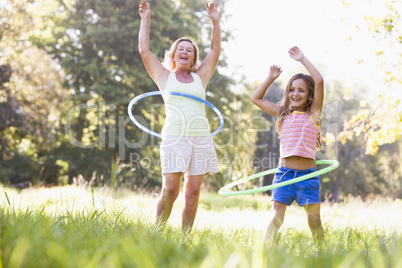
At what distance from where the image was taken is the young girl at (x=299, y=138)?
3.19 meters

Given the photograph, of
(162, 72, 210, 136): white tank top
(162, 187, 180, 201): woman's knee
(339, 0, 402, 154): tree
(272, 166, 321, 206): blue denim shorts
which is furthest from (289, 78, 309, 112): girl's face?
(339, 0, 402, 154): tree

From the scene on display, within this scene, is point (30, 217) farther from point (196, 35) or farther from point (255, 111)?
point (255, 111)

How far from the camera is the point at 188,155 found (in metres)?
3.45

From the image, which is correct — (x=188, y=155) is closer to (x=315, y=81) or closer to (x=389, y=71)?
(x=315, y=81)

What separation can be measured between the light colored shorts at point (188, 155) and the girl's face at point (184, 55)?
72 cm

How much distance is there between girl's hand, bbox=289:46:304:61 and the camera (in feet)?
11.0

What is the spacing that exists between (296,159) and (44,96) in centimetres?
1262

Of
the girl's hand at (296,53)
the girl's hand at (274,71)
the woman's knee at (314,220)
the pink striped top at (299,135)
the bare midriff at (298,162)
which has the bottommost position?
the woman's knee at (314,220)

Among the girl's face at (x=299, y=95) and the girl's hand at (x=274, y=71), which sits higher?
the girl's hand at (x=274, y=71)

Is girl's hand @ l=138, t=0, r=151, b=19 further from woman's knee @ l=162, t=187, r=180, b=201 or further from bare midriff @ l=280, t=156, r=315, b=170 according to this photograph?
bare midriff @ l=280, t=156, r=315, b=170

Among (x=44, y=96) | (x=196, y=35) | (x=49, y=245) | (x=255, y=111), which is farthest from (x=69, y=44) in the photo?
(x=49, y=245)

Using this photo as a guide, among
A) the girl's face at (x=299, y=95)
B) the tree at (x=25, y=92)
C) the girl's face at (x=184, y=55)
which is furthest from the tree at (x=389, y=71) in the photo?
the tree at (x=25, y=92)

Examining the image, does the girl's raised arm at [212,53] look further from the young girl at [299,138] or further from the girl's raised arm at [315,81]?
the girl's raised arm at [315,81]

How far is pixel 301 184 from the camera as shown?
10.6 feet
